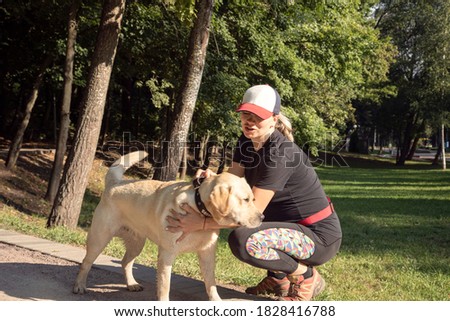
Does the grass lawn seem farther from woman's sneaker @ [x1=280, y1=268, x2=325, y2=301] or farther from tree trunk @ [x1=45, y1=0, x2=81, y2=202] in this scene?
tree trunk @ [x1=45, y1=0, x2=81, y2=202]

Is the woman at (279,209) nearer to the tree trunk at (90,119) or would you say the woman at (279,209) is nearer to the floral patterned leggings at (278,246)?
the floral patterned leggings at (278,246)

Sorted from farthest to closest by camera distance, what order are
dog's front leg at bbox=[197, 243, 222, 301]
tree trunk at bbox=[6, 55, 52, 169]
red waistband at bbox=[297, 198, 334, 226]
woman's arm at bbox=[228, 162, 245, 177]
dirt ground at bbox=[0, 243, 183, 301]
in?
tree trunk at bbox=[6, 55, 52, 169]
woman's arm at bbox=[228, 162, 245, 177]
dirt ground at bbox=[0, 243, 183, 301]
red waistband at bbox=[297, 198, 334, 226]
dog's front leg at bbox=[197, 243, 222, 301]

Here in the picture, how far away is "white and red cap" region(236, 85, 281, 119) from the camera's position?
4367mm

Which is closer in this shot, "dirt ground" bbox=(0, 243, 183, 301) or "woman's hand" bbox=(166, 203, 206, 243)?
"woman's hand" bbox=(166, 203, 206, 243)

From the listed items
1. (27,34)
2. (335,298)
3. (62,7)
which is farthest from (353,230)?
(27,34)

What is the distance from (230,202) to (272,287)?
1.53 m

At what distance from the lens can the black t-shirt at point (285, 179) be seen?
4.26 metres

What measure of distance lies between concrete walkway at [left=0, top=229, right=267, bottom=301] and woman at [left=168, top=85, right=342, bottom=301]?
0.68 metres

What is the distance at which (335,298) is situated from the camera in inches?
207

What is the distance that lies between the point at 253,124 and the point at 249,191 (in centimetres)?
62

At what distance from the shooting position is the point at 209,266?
4.46 metres

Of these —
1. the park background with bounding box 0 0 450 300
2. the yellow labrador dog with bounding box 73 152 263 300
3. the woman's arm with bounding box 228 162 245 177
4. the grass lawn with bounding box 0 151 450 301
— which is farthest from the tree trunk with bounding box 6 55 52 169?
the woman's arm with bounding box 228 162 245 177
